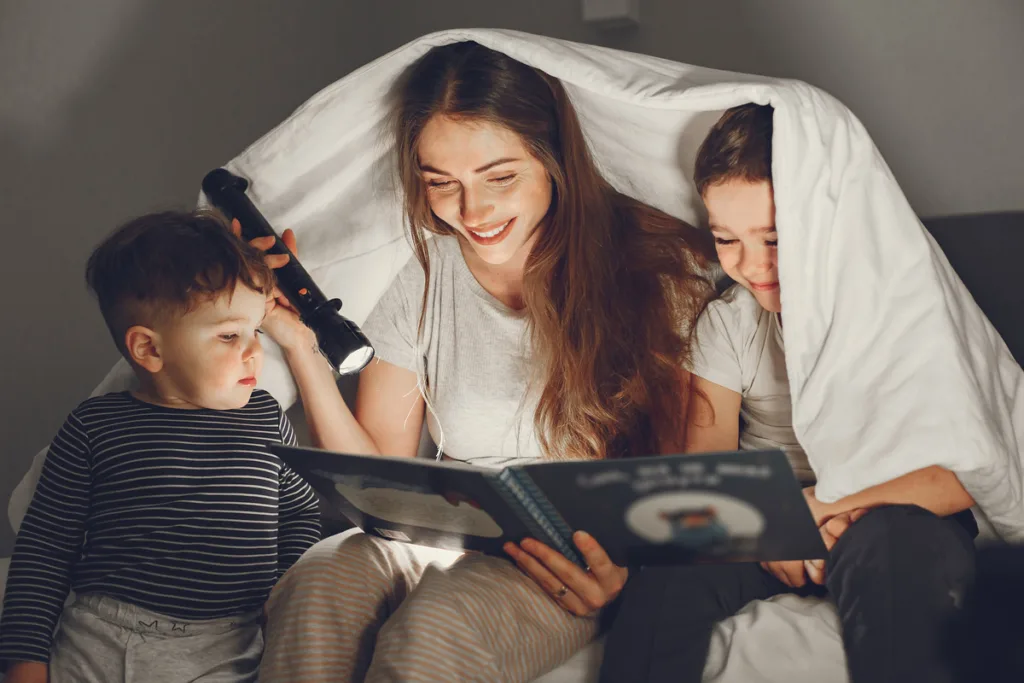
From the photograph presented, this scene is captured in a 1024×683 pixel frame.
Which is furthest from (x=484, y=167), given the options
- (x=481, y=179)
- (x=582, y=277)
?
(x=582, y=277)

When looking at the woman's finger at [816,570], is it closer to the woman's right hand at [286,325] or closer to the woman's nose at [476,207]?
the woman's nose at [476,207]

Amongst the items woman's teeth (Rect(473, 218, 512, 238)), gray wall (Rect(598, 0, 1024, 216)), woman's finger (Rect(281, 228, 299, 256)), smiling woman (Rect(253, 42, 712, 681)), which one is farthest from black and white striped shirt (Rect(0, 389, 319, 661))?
gray wall (Rect(598, 0, 1024, 216))

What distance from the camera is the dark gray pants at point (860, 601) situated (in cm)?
85

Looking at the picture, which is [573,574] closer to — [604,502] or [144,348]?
[604,502]

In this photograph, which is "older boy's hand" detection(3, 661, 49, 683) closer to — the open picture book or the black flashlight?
the open picture book

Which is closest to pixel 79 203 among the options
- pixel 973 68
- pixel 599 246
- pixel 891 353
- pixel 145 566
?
pixel 145 566

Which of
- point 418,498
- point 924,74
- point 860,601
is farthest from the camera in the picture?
point 924,74

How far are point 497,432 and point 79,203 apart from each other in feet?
2.52

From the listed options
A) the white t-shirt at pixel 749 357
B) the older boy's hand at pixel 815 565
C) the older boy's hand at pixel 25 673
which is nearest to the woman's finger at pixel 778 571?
the older boy's hand at pixel 815 565

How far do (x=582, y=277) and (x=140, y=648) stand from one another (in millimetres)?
649

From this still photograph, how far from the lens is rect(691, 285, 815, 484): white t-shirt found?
1163 millimetres

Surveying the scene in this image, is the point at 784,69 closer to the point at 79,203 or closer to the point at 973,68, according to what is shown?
the point at 973,68

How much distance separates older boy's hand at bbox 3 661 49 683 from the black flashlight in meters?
0.44

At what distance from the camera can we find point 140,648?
1046mm
